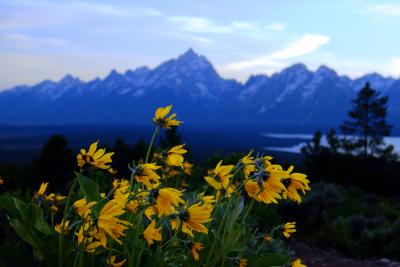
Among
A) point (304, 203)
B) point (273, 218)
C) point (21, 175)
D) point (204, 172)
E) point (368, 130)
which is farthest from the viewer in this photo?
point (368, 130)

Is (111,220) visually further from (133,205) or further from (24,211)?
(24,211)

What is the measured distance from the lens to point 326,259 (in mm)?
7531

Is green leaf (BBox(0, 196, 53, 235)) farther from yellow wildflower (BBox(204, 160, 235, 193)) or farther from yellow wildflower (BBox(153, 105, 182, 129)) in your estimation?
yellow wildflower (BBox(204, 160, 235, 193))

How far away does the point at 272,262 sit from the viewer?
2697mm

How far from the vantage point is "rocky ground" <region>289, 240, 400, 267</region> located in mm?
7193

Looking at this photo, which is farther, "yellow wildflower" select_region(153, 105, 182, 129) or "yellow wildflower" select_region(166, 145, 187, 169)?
"yellow wildflower" select_region(153, 105, 182, 129)

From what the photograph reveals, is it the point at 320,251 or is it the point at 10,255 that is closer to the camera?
the point at 10,255

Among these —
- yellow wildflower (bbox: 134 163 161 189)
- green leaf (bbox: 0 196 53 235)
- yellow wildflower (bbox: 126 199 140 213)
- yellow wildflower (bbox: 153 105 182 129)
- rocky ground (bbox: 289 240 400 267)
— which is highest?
yellow wildflower (bbox: 153 105 182 129)

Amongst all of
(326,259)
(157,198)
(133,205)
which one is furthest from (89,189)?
(326,259)

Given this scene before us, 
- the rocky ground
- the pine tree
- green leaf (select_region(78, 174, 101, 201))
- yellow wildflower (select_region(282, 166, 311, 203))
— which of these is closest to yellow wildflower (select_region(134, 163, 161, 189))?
yellow wildflower (select_region(282, 166, 311, 203))

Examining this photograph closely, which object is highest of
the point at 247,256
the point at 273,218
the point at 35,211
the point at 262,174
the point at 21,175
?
the point at 262,174

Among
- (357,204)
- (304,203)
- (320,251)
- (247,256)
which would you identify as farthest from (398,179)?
(247,256)

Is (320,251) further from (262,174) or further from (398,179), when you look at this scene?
(398,179)

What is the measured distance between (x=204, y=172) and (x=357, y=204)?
308 cm
